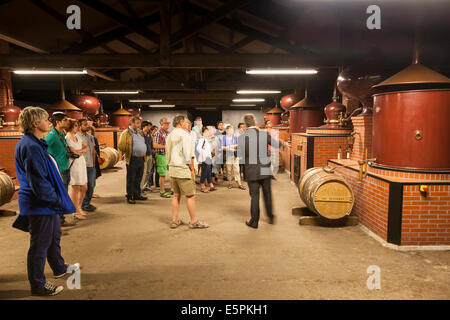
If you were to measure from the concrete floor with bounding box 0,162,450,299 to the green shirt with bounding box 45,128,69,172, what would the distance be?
1.02 metres

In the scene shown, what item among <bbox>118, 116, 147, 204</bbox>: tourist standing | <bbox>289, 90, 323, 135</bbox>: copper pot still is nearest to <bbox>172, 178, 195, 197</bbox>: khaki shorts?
<bbox>118, 116, 147, 204</bbox>: tourist standing

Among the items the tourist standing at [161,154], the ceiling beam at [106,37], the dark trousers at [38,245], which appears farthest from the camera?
the ceiling beam at [106,37]

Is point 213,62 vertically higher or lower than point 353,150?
higher

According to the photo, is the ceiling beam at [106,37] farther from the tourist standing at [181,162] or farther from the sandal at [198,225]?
the sandal at [198,225]

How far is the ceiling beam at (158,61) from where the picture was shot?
771cm

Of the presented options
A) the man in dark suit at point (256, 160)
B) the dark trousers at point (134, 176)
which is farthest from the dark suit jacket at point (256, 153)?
the dark trousers at point (134, 176)

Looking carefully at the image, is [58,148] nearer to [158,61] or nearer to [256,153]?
[256,153]

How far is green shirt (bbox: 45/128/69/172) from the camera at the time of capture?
14.4ft

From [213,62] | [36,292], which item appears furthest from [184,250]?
[213,62]

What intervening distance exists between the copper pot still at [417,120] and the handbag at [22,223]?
4299 mm

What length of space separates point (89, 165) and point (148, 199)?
1.62 meters

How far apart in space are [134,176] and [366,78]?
4721mm

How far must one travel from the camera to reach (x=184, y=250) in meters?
3.86

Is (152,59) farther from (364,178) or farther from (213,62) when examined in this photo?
(364,178)
